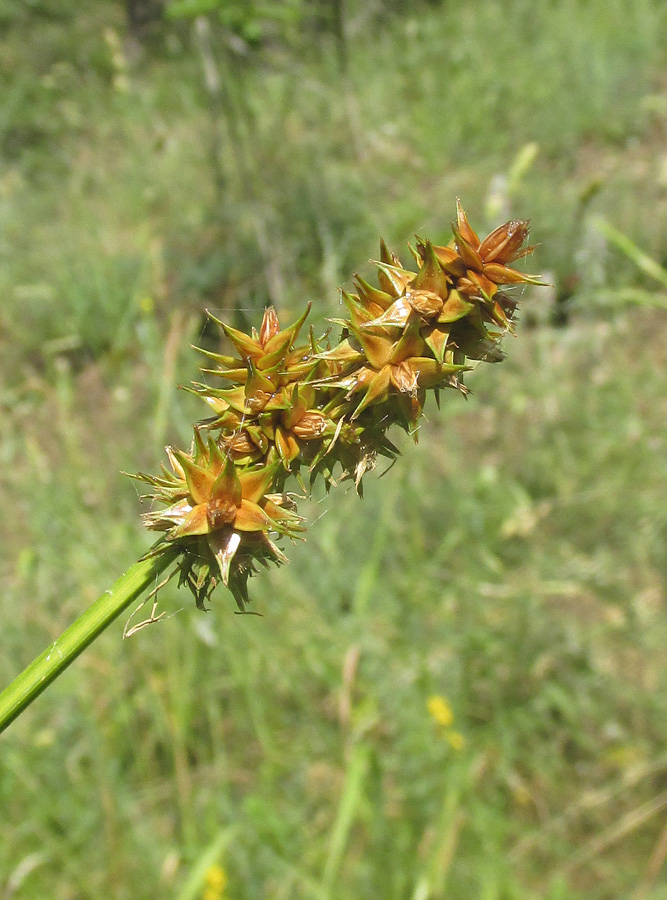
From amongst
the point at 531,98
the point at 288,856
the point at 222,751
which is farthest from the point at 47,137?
the point at 288,856

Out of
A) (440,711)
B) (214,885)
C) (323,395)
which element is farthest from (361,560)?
(323,395)

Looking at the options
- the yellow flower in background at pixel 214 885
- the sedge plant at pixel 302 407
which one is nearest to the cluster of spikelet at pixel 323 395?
the sedge plant at pixel 302 407

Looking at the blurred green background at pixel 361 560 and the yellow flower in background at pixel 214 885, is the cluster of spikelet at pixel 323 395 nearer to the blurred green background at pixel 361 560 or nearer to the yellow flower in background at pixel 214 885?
the blurred green background at pixel 361 560

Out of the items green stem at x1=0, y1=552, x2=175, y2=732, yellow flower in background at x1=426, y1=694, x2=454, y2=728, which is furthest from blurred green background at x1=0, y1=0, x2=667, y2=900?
green stem at x1=0, y1=552, x2=175, y2=732

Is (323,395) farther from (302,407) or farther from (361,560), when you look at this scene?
(361,560)

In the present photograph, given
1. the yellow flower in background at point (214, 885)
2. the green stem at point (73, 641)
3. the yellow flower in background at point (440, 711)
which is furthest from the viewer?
the yellow flower in background at point (440, 711)

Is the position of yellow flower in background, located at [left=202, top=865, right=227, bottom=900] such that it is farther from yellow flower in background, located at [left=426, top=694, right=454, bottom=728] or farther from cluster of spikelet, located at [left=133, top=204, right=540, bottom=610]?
cluster of spikelet, located at [left=133, top=204, right=540, bottom=610]

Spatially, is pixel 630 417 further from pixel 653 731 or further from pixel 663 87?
pixel 663 87
